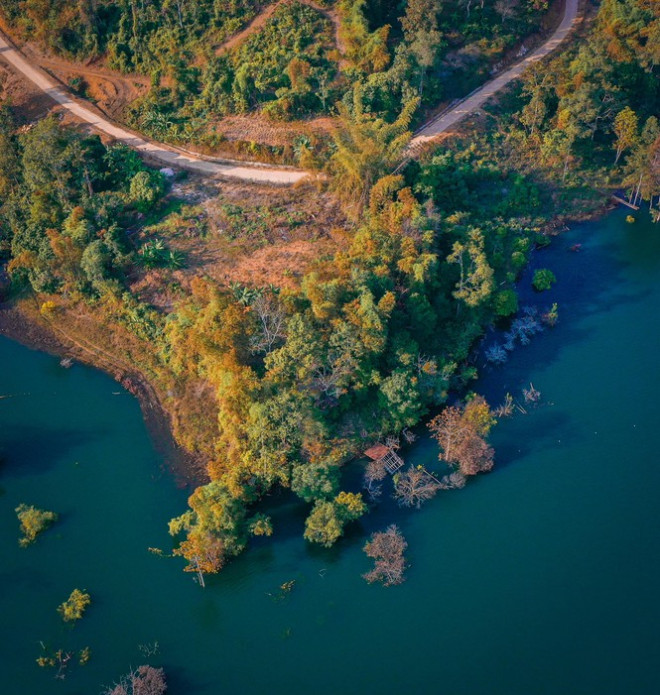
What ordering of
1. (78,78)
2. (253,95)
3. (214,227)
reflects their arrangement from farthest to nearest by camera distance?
(78,78) → (253,95) → (214,227)

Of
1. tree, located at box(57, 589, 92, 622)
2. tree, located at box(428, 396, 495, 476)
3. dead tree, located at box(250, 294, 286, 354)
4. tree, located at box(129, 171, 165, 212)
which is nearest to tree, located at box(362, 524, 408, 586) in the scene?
tree, located at box(428, 396, 495, 476)

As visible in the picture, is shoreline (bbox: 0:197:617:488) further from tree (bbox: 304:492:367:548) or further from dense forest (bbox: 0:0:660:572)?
tree (bbox: 304:492:367:548)

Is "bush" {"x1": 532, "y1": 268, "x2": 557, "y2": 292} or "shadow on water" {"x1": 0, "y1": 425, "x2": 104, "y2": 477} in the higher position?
"bush" {"x1": 532, "y1": 268, "x2": 557, "y2": 292}

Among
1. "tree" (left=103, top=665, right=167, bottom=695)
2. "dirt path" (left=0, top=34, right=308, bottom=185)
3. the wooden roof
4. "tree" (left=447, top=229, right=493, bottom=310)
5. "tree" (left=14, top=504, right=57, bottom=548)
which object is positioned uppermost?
"dirt path" (left=0, top=34, right=308, bottom=185)

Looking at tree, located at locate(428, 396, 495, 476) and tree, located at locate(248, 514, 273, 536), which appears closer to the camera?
tree, located at locate(248, 514, 273, 536)

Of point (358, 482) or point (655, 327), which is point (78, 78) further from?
point (655, 327)

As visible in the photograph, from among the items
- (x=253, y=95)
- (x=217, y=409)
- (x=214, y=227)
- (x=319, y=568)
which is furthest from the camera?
(x=253, y=95)

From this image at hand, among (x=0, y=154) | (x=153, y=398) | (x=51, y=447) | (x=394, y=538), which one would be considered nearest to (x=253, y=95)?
(x=0, y=154)

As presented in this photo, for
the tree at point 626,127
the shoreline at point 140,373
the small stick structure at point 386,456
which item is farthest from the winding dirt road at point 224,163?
the small stick structure at point 386,456
